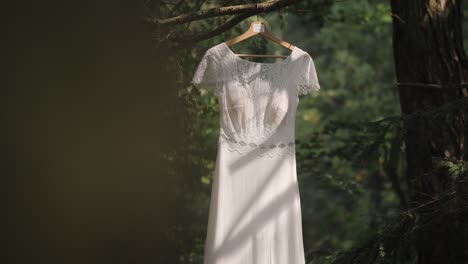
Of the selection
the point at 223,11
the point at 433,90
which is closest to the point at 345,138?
the point at 433,90

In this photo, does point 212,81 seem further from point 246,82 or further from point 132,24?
point 132,24

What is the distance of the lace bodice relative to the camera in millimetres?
2717

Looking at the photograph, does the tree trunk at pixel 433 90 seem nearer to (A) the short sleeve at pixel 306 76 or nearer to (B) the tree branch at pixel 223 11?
(A) the short sleeve at pixel 306 76

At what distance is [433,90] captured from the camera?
3.33m

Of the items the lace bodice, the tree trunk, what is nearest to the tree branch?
the lace bodice

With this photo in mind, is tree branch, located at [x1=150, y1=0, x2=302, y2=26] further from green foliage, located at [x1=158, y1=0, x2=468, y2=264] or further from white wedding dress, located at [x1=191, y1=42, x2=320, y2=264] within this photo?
green foliage, located at [x1=158, y1=0, x2=468, y2=264]

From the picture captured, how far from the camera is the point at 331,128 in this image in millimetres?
5039

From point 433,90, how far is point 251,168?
3.89 ft

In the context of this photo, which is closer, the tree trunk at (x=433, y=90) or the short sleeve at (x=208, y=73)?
the short sleeve at (x=208, y=73)

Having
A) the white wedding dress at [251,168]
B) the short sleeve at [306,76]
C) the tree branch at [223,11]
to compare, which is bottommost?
the white wedding dress at [251,168]

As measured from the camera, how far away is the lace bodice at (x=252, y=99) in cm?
272

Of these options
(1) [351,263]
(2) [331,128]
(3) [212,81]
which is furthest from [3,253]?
(2) [331,128]

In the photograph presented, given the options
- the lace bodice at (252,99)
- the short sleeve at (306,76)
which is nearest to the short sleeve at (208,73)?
the lace bodice at (252,99)

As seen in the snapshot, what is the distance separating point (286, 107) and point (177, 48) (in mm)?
702
